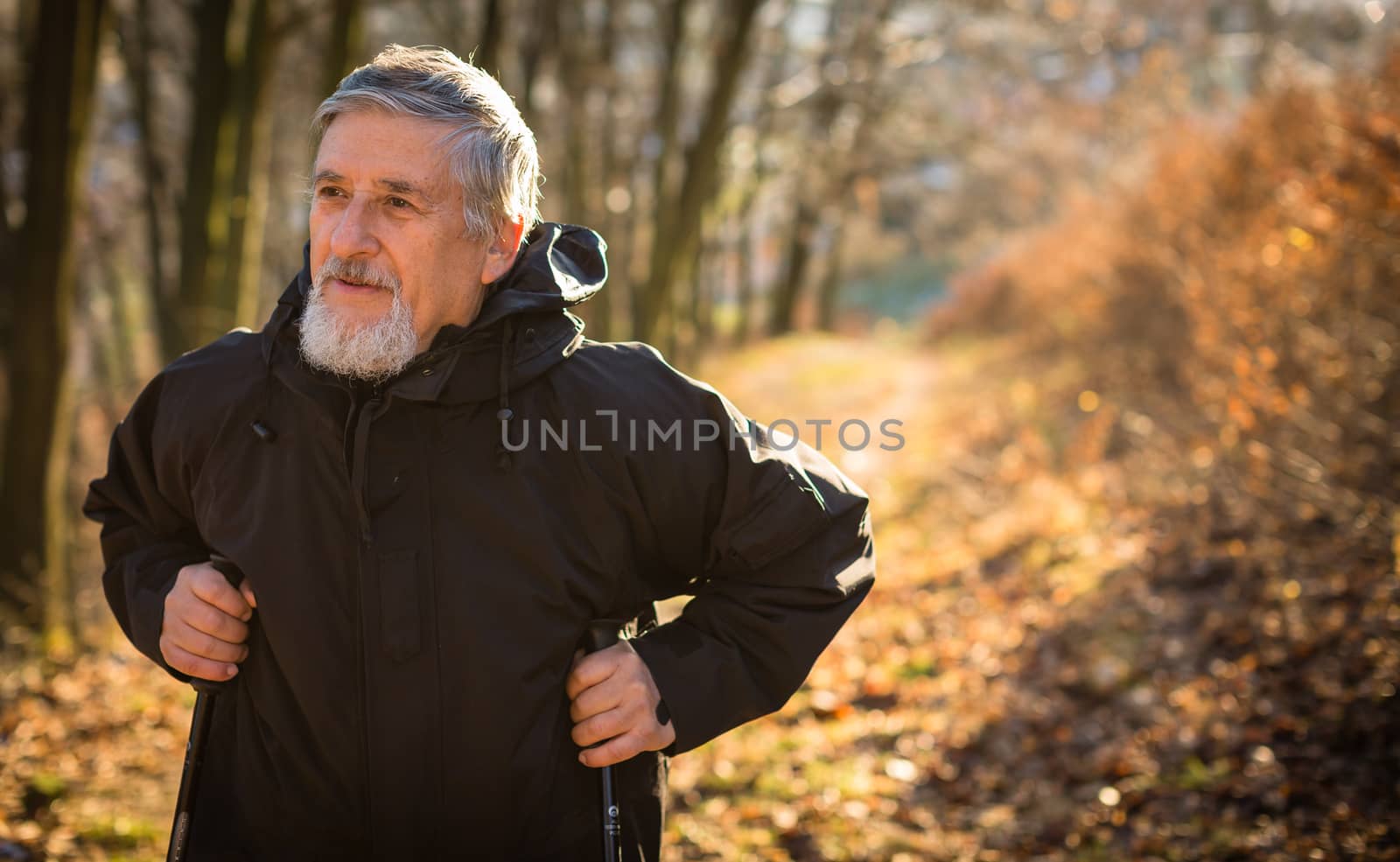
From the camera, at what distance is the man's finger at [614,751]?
2270 millimetres

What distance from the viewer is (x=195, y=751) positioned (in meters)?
2.41

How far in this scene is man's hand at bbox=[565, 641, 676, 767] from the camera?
2.26 m

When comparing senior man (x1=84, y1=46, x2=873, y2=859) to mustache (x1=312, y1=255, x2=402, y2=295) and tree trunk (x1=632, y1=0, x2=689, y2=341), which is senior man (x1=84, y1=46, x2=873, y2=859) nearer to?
mustache (x1=312, y1=255, x2=402, y2=295)

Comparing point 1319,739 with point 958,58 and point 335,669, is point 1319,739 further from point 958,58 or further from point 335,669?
point 958,58

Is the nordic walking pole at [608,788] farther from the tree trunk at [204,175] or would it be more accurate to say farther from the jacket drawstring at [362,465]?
the tree trunk at [204,175]

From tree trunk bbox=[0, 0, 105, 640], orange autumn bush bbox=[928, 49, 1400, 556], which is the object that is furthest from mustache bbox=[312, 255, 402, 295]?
tree trunk bbox=[0, 0, 105, 640]

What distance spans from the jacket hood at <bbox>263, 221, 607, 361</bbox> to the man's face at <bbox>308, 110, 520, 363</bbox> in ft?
0.23

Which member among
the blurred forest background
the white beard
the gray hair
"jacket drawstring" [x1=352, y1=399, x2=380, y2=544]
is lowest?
the blurred forest background

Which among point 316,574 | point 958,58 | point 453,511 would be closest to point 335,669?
point 316,574

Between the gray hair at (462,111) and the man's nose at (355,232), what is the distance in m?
0.19

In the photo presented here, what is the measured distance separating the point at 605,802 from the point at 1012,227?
33661mm

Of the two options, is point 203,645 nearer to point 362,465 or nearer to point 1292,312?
point 362,465

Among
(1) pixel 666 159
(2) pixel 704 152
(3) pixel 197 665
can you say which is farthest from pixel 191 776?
(1) pixel 666 159

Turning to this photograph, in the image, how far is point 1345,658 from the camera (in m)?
5.26
